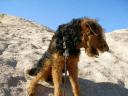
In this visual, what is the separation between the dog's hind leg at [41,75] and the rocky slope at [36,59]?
16 centimetres

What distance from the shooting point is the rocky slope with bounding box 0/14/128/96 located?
8.34 meters

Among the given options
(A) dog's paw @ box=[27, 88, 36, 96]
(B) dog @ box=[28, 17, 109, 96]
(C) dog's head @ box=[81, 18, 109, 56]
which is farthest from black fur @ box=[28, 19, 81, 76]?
(A) dog's paw @ box=[27, 88, 36, 96]

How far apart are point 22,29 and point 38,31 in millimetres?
651

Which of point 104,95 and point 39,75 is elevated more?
point 39,75

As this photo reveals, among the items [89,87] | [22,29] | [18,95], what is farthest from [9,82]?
[22,29]

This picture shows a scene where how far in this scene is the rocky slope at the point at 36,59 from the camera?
8336 millimetres

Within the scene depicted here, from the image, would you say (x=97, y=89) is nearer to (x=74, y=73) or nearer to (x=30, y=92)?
(x=74, y=73)

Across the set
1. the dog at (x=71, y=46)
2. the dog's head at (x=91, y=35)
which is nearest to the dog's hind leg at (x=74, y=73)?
the dog at (x=71, y=46)

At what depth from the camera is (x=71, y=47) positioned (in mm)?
8047

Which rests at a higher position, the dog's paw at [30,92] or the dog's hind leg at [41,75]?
the dog's hind leg at [41,75]

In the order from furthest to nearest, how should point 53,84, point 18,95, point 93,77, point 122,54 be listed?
point 122,54, point 93,77, point 53,84, point 18,95

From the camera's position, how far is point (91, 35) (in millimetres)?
8000

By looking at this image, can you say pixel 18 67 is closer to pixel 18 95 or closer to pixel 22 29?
pixel 18 95

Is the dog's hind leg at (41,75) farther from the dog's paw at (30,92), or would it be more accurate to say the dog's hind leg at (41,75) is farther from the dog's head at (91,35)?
the dog's head at (91,35)
